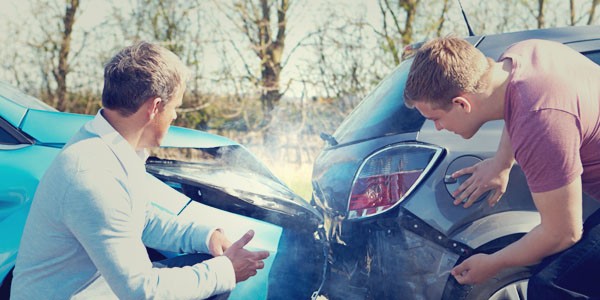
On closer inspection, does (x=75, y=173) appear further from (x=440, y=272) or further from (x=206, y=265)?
(x=440, y=272)

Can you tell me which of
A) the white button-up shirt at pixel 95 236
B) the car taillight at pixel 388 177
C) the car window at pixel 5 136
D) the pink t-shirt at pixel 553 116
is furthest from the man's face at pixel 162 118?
the pink t-shirt at pixel 553 116

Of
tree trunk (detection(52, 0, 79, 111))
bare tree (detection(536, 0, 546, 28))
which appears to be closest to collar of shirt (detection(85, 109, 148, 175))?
tree trunk (detection(52, 0, 79, 111))

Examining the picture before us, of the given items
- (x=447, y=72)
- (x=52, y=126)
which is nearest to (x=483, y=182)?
(x=447, y=72)

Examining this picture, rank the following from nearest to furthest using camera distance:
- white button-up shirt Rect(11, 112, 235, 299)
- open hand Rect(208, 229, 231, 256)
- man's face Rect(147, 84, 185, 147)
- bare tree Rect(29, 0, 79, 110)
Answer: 1. white button-up shirt Rect(11, 112, 235, 299)
2. man's face Rect(147, 84, 185, 147)
3. open hand Rect(208, 229, 231, 256)
4. bare tree Rect(29, 0, 79, 110)

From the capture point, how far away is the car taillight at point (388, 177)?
2445 mm

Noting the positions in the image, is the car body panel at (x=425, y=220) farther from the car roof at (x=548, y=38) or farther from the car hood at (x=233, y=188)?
the car hood at (x=233, y=188)

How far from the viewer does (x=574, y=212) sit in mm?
1891

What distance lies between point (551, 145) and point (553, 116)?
89 millimetres

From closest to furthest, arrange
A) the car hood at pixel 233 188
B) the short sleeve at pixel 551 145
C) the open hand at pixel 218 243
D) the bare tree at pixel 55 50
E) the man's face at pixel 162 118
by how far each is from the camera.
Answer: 1. the short sleeve at pixel 551 145
2. the man's face at pixel 162 118
3. the open hand at pixel 218 243
4. the car hood at pixel 233 188
5. the bare tree at pixel 55 50

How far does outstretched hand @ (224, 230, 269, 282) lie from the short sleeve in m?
0.93

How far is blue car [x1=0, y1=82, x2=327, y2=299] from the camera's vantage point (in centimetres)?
217

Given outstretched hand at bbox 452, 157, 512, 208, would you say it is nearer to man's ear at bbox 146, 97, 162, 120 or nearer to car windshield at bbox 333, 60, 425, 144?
car windshield at bbox 333, 60, 425, 144

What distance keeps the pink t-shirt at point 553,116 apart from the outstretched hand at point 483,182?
1.03 feet

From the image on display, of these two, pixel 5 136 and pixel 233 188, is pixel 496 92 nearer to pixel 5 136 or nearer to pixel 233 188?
pixel 233 188
